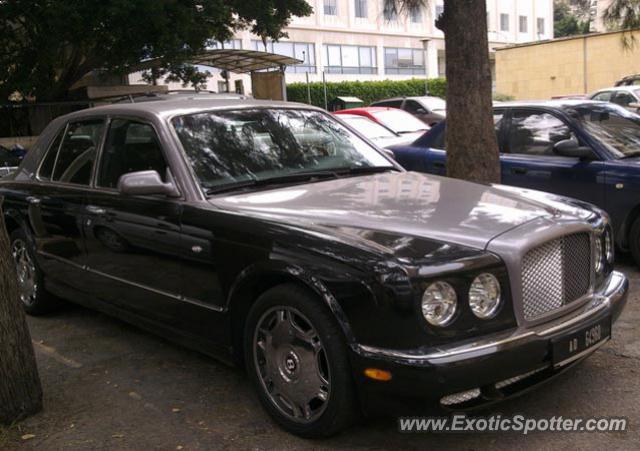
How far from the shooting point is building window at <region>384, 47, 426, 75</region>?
51406 millimetres

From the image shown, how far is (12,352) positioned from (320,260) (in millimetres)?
1837

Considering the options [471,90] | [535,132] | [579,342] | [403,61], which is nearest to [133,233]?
[579,342]

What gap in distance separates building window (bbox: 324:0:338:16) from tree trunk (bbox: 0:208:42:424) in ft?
150

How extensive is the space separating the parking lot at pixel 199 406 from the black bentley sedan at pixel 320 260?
8.4 inches

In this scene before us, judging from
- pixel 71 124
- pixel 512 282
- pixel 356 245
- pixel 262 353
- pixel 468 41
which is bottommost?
pixel 262 353

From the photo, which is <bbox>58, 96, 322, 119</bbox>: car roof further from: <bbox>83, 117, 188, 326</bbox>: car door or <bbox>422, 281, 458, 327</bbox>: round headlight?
<bbox>422, 281, 458, 327</bbox>: round headlight

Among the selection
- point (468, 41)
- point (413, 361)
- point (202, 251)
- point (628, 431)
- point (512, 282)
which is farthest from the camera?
point (468, 41)

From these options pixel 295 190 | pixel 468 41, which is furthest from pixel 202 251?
pixel 468 41

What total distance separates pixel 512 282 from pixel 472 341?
33 centimetres

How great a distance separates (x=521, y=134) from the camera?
281 inches

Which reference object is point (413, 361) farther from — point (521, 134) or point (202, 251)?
point (521, 134)

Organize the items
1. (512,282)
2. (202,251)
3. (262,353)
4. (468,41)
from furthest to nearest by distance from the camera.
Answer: (468,41), (202,251), (262,353), (512,282)

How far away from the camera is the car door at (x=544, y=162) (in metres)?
6.33

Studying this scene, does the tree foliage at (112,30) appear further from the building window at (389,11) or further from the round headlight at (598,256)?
the round headlight at (598,256)
